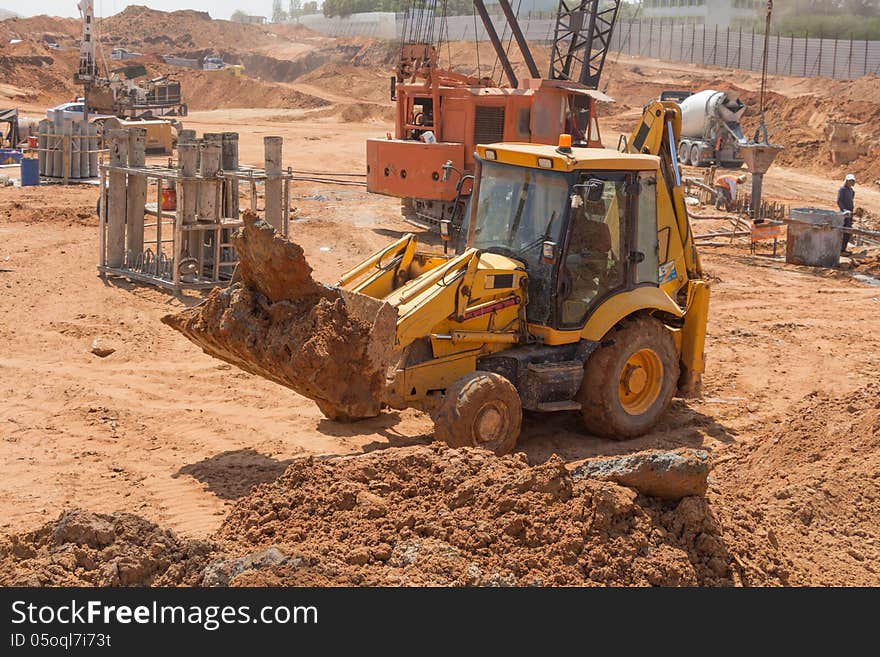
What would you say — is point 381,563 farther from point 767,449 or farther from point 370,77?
point 370,77

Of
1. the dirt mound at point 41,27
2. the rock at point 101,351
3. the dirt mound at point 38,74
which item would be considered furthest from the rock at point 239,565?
the dirt mound at point 41,27

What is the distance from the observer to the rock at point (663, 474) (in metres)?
6.19

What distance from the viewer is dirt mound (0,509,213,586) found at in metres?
5.33

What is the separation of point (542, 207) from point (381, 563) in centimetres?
391

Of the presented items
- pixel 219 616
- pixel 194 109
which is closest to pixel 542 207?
pixel 219 616

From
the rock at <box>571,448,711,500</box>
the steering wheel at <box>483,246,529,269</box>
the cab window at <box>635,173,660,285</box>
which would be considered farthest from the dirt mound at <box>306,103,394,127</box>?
the rock at <box>571,448,711,500</box>

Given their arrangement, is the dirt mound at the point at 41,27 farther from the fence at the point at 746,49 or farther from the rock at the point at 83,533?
the rock at the point at 83,533

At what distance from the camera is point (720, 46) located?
66.9m

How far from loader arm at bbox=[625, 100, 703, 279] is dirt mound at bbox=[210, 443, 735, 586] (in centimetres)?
409

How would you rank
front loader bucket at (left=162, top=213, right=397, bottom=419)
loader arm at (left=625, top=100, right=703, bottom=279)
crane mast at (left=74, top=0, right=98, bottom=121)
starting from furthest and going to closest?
crane mast at (left=74, top=0, right=98, bottom=121) → loader arm at (left=625, top=100, right=703, bottom=279) → front loader bucket at (left=162, top=213, right=397, bottom=419)

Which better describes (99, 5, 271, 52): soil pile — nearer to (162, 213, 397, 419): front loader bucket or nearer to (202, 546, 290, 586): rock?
(162, 213, 397, 419): front loader bucket

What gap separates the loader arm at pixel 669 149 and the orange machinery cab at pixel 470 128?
8.48m

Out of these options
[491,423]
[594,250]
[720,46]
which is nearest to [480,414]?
[491,423]

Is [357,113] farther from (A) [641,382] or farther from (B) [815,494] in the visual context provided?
(B) [815,494]
